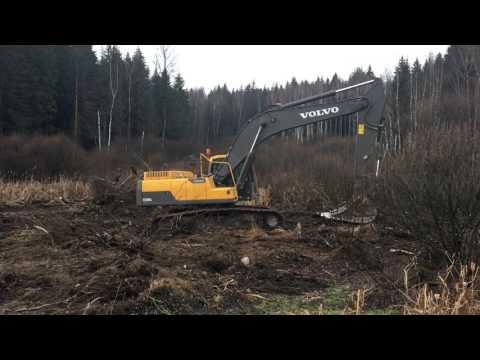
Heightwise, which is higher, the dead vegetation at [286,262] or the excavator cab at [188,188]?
the excavator cab at [188,188]

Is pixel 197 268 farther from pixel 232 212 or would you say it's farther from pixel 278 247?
pixel 232 212

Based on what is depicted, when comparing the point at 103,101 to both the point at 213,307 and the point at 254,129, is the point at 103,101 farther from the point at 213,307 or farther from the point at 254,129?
the point at 213,307

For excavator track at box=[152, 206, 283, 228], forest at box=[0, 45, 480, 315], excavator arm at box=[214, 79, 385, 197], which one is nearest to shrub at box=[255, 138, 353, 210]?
forest at box=[0, 45, 480, 315]

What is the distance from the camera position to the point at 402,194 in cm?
564

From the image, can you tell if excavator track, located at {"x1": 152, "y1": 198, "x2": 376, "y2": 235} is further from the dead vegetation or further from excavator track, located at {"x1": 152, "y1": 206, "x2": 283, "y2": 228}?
the dead vegetation

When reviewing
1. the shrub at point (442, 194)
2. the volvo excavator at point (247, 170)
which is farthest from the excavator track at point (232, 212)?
the shrub at point (442, 194)

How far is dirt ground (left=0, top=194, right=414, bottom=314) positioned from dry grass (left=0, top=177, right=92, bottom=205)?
4.33 meters

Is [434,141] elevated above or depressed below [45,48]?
below

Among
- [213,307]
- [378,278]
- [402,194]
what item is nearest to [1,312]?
[213,307]

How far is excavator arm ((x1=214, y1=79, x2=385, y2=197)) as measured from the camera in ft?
34.7

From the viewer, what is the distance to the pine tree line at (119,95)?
31.0m

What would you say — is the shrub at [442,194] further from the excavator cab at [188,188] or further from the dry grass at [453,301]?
the excavator cab at [188,188]

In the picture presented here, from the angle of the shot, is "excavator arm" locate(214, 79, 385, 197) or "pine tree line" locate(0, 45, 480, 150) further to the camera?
"pine tree line" locate(0, 45, 480, 150)

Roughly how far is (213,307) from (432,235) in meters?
3.23
